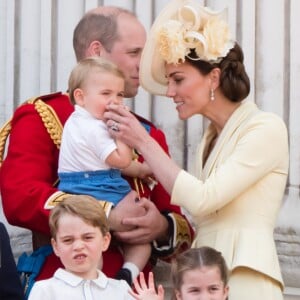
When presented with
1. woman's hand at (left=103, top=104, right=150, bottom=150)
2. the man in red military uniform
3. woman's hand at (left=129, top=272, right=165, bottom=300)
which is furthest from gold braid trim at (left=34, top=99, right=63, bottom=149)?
woman's hand at (left=129, top=272, right=165, bottom=300)

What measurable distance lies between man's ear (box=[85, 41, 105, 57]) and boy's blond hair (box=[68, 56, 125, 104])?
35cm

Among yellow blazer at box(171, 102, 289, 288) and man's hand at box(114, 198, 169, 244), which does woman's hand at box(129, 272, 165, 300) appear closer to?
yellow blazer at box(171, 102, 289, 288)

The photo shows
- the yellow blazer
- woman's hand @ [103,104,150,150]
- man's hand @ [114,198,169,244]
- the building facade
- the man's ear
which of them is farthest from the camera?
the building facade

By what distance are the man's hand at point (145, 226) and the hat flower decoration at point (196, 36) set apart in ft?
1.75

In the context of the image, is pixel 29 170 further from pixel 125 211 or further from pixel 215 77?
pixel 215 77

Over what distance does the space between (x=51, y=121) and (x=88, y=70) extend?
1.02ft

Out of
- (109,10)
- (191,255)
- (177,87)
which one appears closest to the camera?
(191,255)

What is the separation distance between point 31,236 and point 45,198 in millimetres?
970

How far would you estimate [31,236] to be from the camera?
6809 millimetres

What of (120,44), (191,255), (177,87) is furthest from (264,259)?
(120,44)

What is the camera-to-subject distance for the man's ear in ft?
20.5

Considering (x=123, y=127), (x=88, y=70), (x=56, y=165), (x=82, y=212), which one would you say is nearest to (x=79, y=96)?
(x=88, y=70)

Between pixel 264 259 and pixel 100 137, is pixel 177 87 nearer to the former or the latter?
pixel 100 137

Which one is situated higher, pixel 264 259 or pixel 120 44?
pixel 120 44
